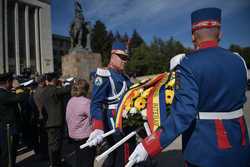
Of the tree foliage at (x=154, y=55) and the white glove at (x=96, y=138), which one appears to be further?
the tree foliage at (x=154, y=55)

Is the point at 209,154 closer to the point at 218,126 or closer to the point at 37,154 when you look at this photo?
the point at 218,126

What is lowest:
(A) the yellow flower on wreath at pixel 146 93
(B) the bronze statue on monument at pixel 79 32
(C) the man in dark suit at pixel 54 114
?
(C) the man in dark suit at pixel 54 114

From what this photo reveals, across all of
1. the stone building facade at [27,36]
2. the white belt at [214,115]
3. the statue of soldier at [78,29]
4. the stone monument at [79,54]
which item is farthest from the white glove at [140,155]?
the stone building facade at [27,36]

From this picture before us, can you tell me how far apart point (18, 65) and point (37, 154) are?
121 feet

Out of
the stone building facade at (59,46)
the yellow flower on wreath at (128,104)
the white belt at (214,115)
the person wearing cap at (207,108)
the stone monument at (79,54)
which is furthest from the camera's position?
the stone building facade at (59,46)

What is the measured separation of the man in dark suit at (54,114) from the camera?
495cm

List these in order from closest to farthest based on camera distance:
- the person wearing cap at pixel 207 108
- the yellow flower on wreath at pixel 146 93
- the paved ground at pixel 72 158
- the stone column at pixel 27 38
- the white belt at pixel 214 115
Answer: the person wearing cap at pixel 207 108
the white belt at pixel 214 115
the yellow flower on wreath at pixel 146 93
the paved ground at pixel 72 158
the stone column at pixel 27 38

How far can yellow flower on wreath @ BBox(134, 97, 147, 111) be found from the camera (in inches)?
95.3

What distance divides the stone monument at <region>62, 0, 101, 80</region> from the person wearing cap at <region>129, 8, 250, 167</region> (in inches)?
445

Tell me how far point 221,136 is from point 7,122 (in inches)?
138

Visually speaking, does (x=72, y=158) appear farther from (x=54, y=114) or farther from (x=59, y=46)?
(x=59, y=46)

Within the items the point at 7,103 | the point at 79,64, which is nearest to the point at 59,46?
the point at 79,64

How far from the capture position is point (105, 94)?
2.99 metres

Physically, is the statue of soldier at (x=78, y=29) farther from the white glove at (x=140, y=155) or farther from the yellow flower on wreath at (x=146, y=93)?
the white glove at (x=140, y=155)
